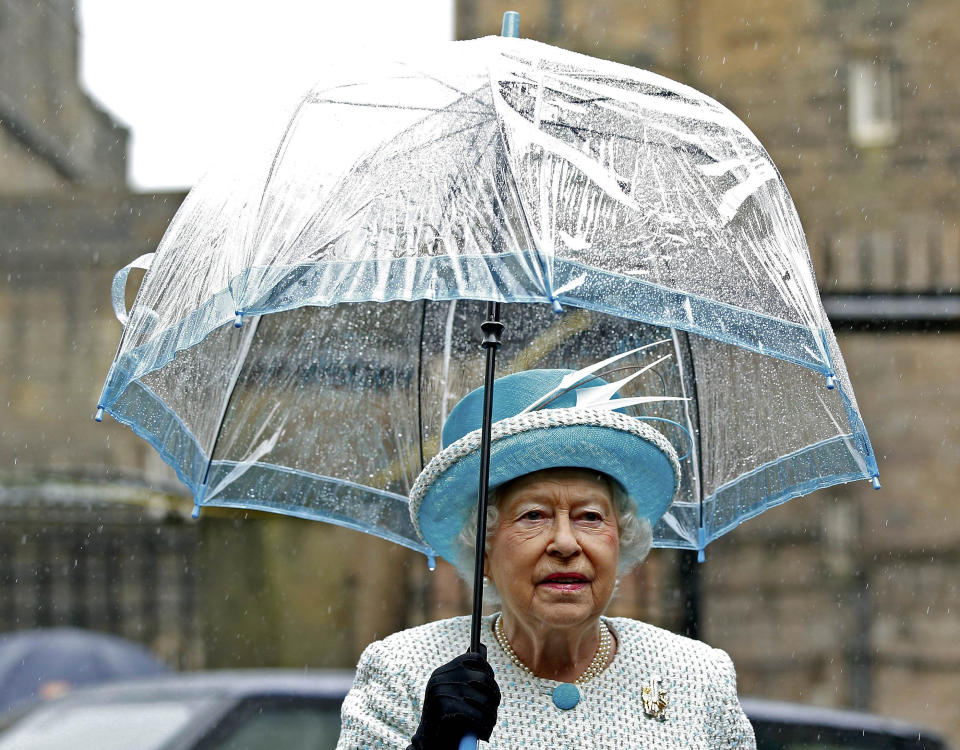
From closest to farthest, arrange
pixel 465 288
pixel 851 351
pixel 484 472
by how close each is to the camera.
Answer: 1. pixel 465 288
2. pixel 484 472
3. pixel 851 351

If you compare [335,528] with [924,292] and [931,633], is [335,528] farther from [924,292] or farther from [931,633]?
[931,633]

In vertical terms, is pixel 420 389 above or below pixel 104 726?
above

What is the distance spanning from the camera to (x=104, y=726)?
4.63m

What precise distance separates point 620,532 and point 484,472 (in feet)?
1.60

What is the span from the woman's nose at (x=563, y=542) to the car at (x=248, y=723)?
91.9 inches

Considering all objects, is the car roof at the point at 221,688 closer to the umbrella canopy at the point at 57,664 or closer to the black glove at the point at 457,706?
the black glove at the point at 457,706

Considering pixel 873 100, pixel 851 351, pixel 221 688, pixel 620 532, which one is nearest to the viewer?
pixel 620 532

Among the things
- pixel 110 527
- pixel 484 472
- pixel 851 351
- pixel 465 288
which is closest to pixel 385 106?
pixel 465 288

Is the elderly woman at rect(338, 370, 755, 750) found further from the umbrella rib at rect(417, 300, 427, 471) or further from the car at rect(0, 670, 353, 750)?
the car at rect(0, 670, 353, 750)

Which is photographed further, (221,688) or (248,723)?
(221,688)

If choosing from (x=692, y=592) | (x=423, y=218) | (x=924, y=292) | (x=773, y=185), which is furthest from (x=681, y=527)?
(x=924, y=292)

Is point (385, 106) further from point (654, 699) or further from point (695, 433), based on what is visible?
point (654, 699)

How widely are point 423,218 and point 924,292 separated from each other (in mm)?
7237

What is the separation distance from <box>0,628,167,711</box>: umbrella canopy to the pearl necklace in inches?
258
